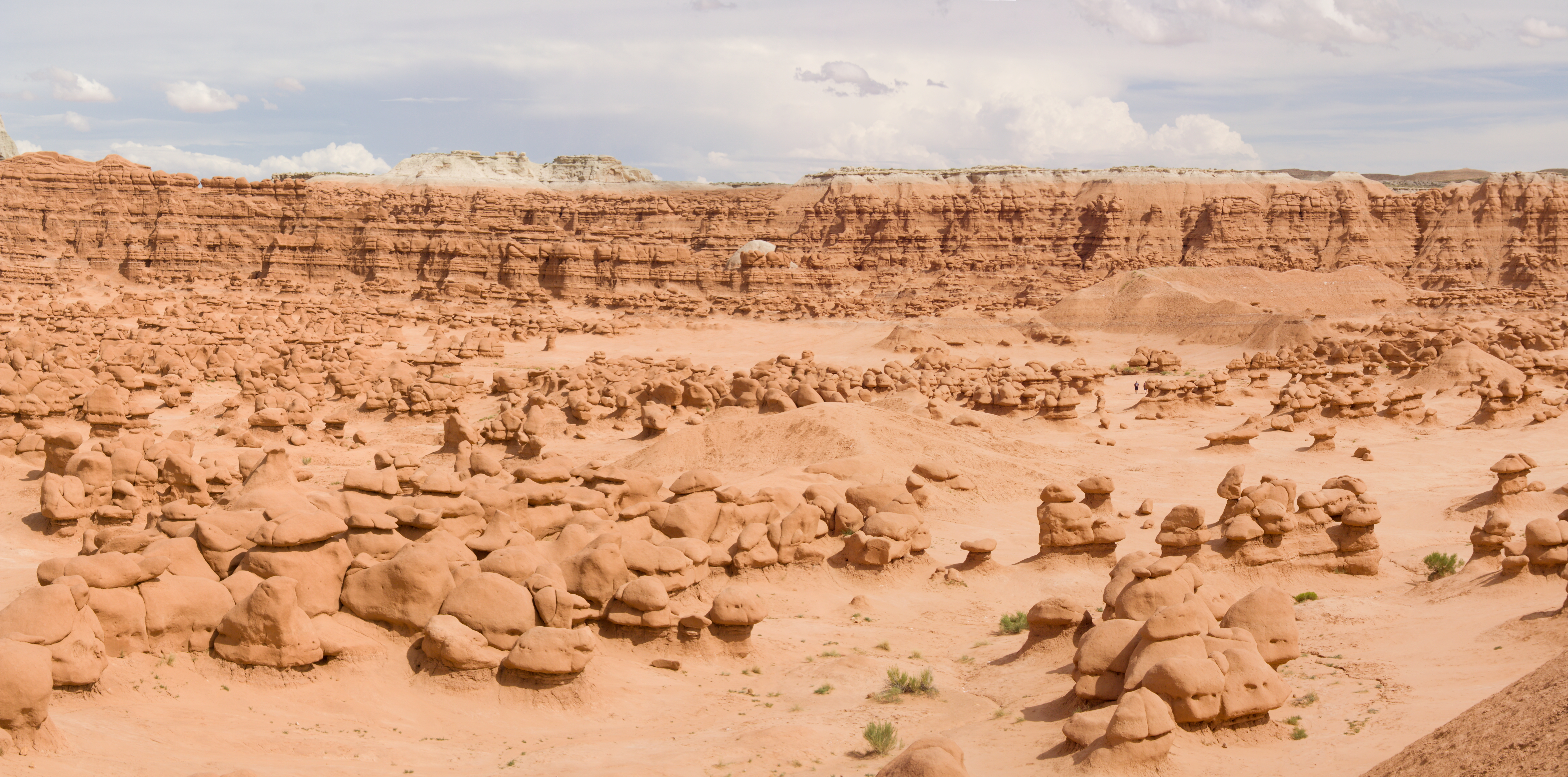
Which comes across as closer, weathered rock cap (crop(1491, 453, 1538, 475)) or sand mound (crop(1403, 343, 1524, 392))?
weathered rock cap (crop(1491, 453, 1538, 475))

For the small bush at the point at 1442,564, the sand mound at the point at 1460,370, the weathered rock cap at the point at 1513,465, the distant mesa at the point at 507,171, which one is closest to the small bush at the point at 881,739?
the small bush at the point at 1442,564

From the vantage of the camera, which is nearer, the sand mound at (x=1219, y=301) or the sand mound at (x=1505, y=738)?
the sand mound at (x=1505, y=738)

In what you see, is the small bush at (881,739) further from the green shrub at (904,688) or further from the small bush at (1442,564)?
the small bush at (1442,564)

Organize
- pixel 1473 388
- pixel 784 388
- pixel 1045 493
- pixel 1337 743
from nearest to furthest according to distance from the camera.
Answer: pixel 1337 743 → pixel 1045 493 → pixel 784 388 → pixel 1473 388

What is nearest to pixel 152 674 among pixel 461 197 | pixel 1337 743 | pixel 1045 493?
pixel 1337 743

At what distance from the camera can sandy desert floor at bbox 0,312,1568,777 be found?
25.2 ft

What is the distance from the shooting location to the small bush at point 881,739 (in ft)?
27.5

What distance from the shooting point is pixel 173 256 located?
62.7 meters

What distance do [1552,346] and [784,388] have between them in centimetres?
2853

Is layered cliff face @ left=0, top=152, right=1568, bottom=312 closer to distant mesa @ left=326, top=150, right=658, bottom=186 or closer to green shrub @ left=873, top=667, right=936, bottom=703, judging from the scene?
distant mesa @ left=326, top=150, right=658, bottom=186

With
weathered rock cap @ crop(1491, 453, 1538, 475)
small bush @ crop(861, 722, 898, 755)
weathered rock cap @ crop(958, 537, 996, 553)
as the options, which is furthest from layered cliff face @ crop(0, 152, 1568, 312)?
small bush @ crop(861, 722, 898, 755)

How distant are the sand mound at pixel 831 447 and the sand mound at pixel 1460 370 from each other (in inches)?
579

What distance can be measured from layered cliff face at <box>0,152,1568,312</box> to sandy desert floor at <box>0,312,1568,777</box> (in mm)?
45056

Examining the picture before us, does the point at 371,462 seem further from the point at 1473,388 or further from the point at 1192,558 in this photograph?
the point at 1473,388
